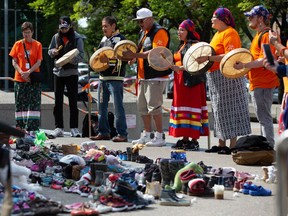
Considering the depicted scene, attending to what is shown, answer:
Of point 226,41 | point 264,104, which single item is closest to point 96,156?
point 264,104

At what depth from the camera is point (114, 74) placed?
1357cm

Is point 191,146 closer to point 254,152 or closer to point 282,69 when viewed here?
point 254,152

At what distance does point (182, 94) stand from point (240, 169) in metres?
2.55

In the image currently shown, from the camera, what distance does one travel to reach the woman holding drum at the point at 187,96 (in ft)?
40.3

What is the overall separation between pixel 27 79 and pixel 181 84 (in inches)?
116

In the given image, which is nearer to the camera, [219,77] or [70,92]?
[219,77]

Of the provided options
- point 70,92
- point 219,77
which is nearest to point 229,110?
point 219,77

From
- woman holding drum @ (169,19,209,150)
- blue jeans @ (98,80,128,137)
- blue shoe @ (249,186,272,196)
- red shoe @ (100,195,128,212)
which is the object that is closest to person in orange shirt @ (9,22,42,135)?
blue jeans @ (98,80,128,137)

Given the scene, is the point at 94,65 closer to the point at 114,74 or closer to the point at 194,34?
the point at 114,74

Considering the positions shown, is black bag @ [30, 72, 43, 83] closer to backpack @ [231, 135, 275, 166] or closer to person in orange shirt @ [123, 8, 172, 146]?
person in orange shirt @ [123, 8, 172, 146]

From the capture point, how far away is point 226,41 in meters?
11.5

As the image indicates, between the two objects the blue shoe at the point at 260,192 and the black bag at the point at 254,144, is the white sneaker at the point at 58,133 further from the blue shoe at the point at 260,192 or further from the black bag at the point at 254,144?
the blue shoe at the point at 260,192

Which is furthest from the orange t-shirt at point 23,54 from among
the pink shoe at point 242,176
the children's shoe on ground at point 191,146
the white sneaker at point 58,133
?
the pink shoe at point 242,176

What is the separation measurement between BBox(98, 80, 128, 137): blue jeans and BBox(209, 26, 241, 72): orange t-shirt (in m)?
2.32
